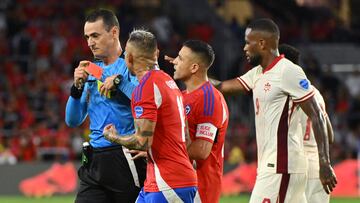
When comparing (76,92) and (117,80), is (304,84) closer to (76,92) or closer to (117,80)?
(117,80)

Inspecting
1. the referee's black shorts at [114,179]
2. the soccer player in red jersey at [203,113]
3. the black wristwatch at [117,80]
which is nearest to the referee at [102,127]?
the referee's black shorts at [114,179]

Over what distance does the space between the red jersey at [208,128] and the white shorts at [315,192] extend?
61.9 inches

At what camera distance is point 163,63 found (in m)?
23.4

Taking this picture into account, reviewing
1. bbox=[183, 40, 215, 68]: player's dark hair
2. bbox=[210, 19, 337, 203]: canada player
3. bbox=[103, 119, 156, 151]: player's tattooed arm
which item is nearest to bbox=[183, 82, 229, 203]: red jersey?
bbox=[183, 40, 215, 68]: player's dark hair

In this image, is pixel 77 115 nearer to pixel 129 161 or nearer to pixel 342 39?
pixel 129 161

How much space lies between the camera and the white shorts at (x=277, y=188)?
7738 millimetres

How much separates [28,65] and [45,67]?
0.44m

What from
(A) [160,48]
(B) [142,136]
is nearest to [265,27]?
(B) [142,136]

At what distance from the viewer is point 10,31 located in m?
25.4

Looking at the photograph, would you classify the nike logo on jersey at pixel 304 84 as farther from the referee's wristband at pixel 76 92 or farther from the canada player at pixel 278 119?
the referee's wristband at pixel 76 92

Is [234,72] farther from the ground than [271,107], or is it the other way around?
[271,107]

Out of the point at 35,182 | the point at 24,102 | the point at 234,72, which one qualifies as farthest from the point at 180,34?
the point at 35,182

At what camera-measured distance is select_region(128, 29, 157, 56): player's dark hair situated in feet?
22.3

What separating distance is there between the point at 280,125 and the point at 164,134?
1.49 m
